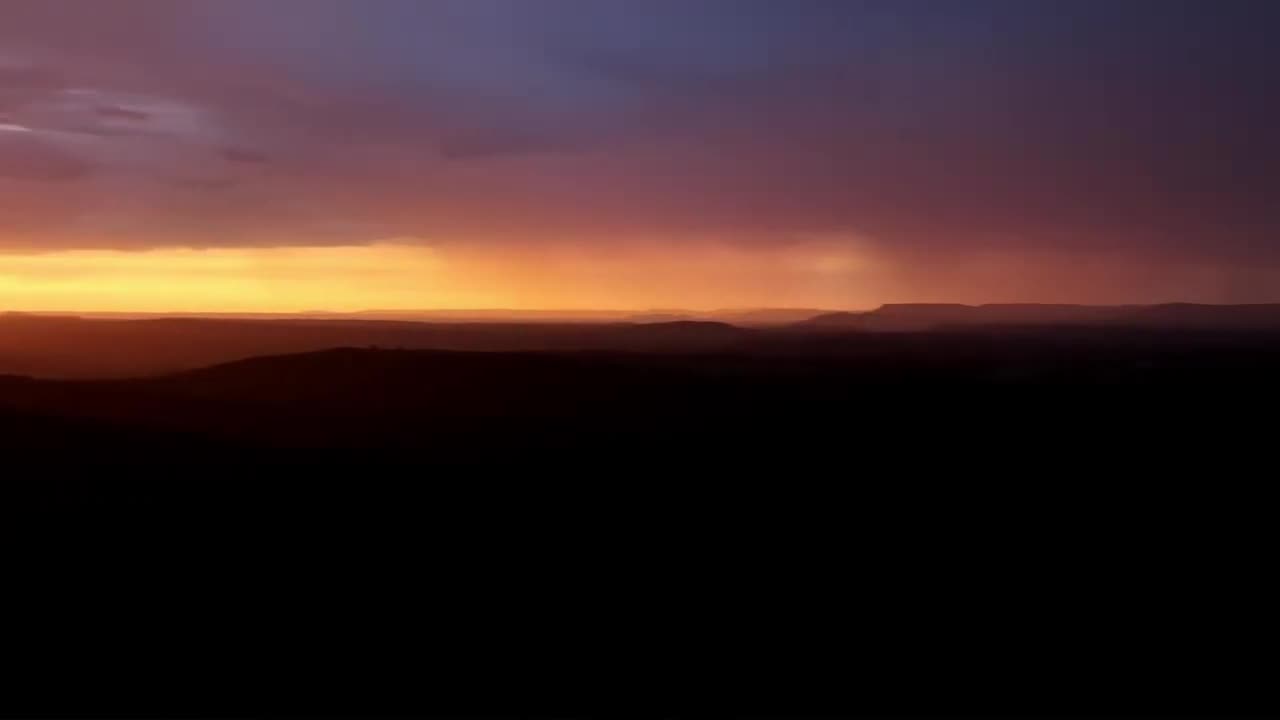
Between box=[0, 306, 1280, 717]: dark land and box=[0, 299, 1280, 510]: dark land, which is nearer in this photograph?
box=[0, 306, 1280, 717]: dark land

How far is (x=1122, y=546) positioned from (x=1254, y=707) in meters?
7.46

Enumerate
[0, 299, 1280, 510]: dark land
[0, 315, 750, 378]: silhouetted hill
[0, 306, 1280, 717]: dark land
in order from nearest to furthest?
[0, 306, 1280, 717]: dark land, [0, 299, 1280, 510]: dark land, [0, 315, 750, 378]: silhouetted hill

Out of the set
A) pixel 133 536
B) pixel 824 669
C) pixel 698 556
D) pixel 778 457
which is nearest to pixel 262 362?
pixel 778 457

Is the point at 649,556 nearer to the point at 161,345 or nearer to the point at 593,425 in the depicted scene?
the point at 593,425

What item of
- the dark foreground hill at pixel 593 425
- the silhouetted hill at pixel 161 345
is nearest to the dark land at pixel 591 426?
the dark foreground hill at pixel 593 425

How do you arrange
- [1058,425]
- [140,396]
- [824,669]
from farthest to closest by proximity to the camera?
[140,396]
[1058,425]
[824,669]

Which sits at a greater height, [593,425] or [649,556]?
[593,425]

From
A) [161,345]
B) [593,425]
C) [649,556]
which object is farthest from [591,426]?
[161,345]

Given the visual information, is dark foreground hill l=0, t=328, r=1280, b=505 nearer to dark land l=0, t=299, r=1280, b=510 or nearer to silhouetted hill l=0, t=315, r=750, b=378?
dark land l=0, t=299, r=1280, b=510

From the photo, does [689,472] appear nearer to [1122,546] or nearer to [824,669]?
[1122,546]

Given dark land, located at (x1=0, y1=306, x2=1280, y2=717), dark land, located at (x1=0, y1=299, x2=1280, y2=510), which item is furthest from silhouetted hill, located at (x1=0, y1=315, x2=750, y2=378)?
dark land, located at (x1=0, y1=306, x2=1280, y2=717)

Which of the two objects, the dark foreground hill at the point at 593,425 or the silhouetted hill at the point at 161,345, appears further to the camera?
the silhouetted hill at the point at 161,345

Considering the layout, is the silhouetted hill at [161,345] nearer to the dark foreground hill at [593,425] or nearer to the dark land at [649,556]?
the dark foreground hill at [593,425]

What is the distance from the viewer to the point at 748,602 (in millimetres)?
15711
